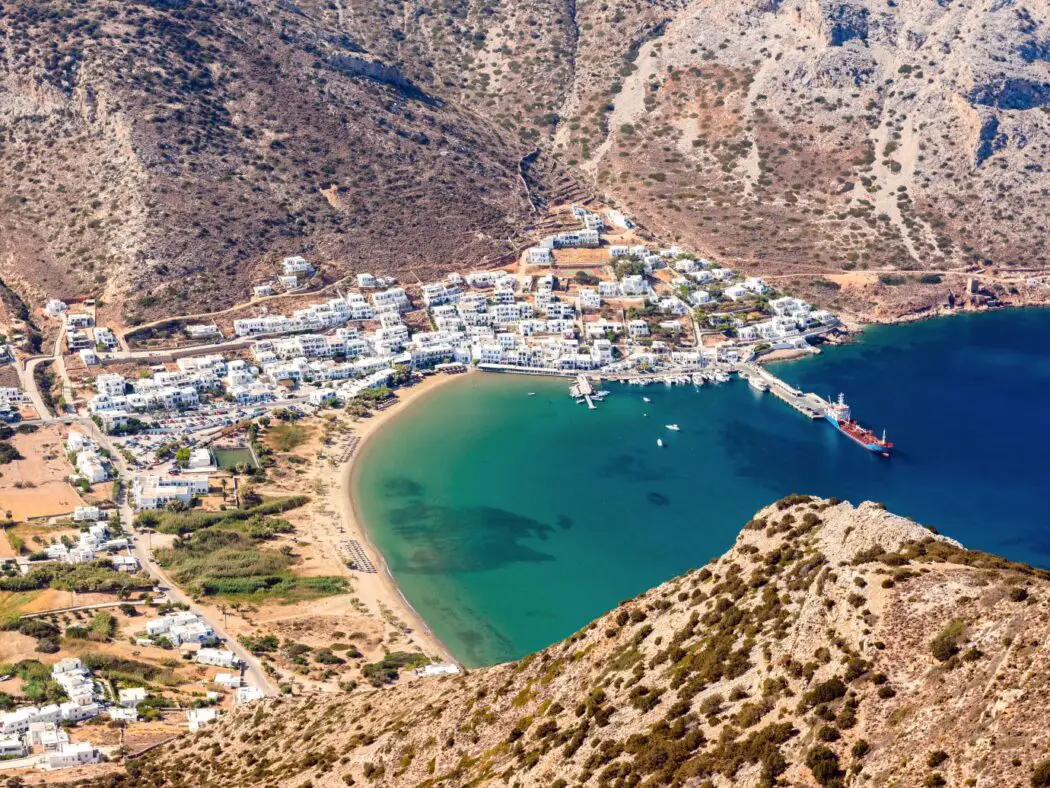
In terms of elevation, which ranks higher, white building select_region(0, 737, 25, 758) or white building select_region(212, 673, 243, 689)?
white building select_region(0, 737, 25, 758)

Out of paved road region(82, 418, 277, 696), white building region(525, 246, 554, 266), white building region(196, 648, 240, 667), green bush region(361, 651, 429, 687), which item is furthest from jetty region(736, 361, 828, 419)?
white building region(196, 648, 240, 667)

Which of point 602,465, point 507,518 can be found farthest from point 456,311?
point 507,518

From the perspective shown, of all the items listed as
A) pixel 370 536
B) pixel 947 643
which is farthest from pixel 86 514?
pixel 947 643

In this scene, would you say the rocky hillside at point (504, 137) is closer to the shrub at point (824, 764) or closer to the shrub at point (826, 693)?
the shrub at point (826, 693)

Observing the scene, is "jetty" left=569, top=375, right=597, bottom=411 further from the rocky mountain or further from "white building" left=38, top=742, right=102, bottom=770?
"white building" left=38, top=742, right=102, bottom=770

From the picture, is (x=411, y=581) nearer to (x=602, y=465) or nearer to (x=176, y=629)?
(x=176, y=629)

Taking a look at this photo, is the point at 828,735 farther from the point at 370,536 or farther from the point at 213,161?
the point at 213,161
